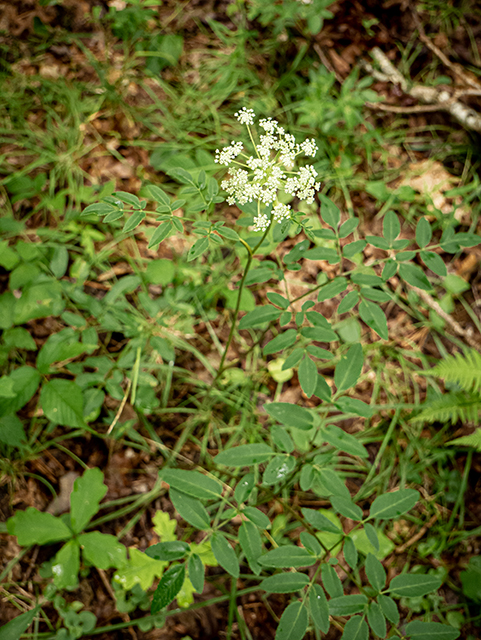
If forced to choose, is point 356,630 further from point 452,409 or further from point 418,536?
point 452,409

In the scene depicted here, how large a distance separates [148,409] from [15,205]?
4.69 feet

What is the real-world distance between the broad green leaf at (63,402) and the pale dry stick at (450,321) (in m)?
2.01

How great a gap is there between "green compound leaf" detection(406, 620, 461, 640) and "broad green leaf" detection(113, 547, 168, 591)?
3.04 ft

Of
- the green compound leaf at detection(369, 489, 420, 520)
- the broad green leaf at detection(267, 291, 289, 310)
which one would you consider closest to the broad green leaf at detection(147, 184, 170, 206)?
the broad green leaf at detection(267, 291, 289, 310)

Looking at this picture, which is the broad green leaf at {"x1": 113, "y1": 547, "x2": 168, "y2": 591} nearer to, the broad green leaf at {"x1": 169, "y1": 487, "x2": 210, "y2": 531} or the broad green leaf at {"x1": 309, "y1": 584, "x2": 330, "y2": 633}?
the broad green leaf at {"x1": 169, "y1": 487, "x2": 210, "y2": 531}

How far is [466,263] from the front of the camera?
2.65 metres

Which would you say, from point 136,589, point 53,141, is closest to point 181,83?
point 53,141

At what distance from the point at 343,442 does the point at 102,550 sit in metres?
1.00

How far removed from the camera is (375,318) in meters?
1.37

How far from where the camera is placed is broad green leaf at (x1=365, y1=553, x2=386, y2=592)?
1246 mm

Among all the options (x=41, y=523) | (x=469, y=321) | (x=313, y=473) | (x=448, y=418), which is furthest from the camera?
(x=469, y=321)

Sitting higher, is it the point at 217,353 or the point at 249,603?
the point at 217,353

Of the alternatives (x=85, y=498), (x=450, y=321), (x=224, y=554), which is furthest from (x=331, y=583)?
(x=450, y=321)

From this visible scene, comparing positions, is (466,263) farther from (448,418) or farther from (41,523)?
(41,523)
